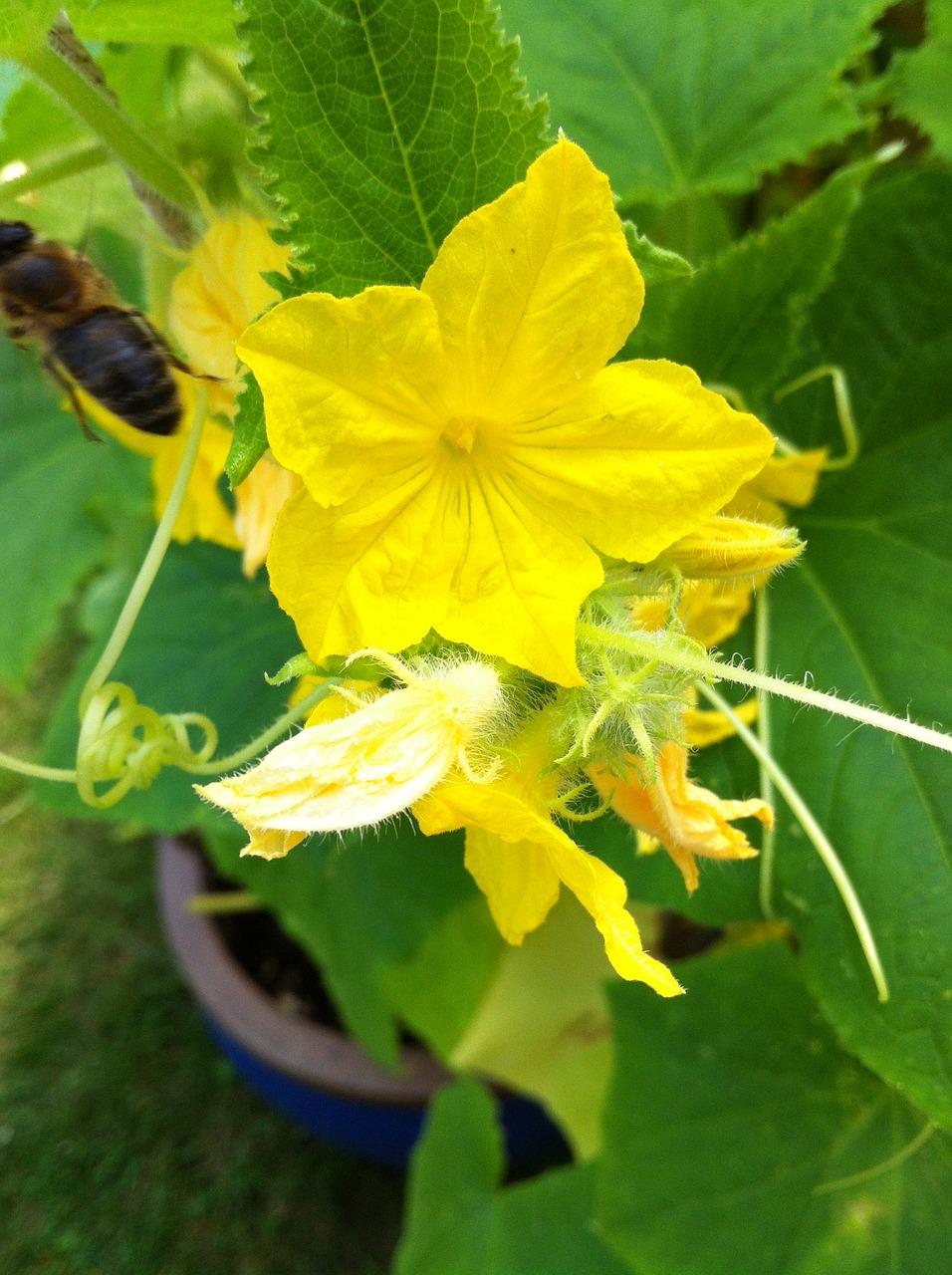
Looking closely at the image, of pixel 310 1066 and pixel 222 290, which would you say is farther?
pixel 310 1066

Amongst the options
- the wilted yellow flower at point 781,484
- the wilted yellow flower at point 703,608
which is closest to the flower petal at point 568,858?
the wilted yellow flower at point 703,608

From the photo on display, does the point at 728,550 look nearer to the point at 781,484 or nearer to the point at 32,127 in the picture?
the point at 781,484

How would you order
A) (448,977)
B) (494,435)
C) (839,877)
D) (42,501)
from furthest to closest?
(448,977), (42,501), (839,877), (494,435)

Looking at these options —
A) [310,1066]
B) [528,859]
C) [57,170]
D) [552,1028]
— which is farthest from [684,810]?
[310,1066]

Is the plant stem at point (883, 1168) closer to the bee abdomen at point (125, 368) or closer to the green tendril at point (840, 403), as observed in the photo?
the green tendril at point (840, 403)

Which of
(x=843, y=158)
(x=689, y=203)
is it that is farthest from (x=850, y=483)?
(x=843, y=158)

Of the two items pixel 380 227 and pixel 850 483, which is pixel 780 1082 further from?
pixel 380 227
